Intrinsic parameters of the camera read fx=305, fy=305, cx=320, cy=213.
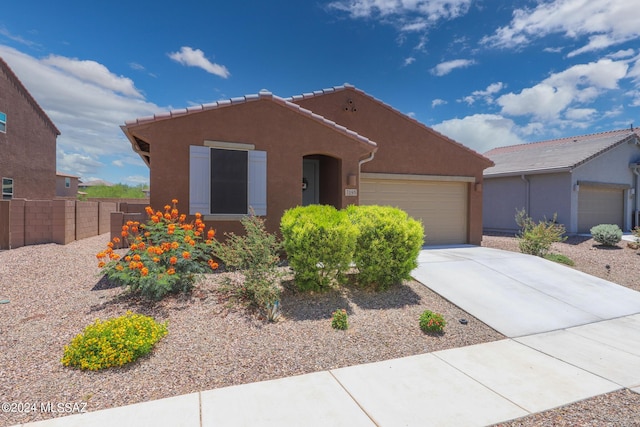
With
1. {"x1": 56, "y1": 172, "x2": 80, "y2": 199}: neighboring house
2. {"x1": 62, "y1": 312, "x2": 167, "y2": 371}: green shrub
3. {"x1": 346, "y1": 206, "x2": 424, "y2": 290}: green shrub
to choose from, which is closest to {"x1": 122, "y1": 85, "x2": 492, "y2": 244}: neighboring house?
{"x1": 346, "y1": 206, "x2": 424, "y2": 290}: green shrub

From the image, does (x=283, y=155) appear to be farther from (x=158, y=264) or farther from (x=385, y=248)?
(x=158, y=264)

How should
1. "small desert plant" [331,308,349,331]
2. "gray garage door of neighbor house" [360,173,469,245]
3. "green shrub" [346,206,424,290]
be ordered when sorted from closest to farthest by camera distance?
"small desert plant" [331,308,349,331] < "green shrub" [346,206,424,290] < "gray garage door of neighbor house" [360,173,469,245]

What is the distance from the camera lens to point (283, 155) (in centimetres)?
800

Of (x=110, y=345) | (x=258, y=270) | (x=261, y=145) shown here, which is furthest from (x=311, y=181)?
(x=110, y=345)

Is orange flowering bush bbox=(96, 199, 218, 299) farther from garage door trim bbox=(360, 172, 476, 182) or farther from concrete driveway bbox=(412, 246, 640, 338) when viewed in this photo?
garage door trim bbox=(360, 172, 476, 182)

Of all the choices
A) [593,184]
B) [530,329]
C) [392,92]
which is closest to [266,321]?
[530,329]

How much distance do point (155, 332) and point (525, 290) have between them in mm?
7034

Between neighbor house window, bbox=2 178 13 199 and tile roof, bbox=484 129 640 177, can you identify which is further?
neighbor house window, bbox=2 178 13 199

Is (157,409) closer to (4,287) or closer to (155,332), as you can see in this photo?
(155,332)

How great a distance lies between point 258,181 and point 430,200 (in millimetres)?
6982

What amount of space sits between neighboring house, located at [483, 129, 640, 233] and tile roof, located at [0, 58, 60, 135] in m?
26.7

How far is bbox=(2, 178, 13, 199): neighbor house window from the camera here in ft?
53.3

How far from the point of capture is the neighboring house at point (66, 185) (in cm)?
2912

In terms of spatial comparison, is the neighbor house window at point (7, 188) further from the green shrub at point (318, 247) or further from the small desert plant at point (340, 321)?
the small desert plant at point (340, 321)
